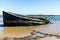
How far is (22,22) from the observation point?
2186cm

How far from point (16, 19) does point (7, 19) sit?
1.30 meters

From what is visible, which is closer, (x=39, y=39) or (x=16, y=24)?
(x=39, y=39)

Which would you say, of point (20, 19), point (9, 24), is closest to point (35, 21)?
point (20, 19)

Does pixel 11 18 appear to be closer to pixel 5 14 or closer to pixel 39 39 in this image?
pixel 5 14

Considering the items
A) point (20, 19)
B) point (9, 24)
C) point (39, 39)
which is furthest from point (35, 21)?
point (39, 39)

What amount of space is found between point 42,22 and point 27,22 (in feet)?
8.62

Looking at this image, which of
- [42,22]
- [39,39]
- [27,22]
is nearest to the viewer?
[39,39]

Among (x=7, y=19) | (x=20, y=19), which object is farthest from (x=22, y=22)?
(x=7, y=19)

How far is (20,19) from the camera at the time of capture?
2166 centimetres

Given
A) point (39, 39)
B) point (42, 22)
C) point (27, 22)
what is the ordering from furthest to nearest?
point (42, 22)
point (27, 22)
point (39, 39)

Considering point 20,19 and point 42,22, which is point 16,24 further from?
point 42,22

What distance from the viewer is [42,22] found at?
23234 mm

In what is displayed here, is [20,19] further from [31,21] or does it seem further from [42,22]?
[42,22]

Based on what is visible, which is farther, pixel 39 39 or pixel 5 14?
pixel 5 14
